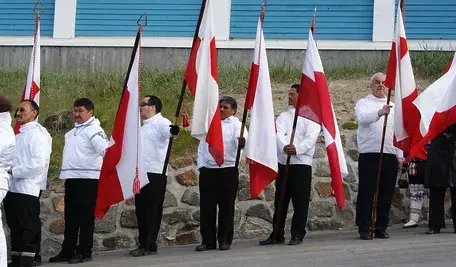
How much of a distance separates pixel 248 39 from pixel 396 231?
5787mm

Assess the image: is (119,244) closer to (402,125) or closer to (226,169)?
(226,169)

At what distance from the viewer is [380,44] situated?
17.2m

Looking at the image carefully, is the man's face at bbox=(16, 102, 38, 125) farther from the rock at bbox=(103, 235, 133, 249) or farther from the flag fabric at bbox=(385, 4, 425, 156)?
the flag fabric at bbox=(385, 4, 425, 156)

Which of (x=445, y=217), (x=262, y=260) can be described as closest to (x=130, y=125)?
(x=262, y=260)

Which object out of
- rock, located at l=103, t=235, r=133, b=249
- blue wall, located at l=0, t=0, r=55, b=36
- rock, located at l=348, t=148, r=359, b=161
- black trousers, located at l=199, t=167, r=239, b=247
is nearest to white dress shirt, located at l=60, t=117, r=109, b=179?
black trousers, located at l=199, t=167, r=239, b=247

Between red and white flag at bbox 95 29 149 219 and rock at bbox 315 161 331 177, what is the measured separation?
115 inches

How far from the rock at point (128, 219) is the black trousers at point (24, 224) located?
1.74 metres

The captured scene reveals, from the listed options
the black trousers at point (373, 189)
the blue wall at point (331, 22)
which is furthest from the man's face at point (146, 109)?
the blue wall at point (331, 22)

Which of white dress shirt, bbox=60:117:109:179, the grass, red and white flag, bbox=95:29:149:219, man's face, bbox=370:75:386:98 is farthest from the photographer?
the grass

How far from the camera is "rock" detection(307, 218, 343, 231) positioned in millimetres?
12906

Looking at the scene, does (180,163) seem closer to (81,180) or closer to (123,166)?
(81,180)

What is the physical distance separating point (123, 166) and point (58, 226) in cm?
186

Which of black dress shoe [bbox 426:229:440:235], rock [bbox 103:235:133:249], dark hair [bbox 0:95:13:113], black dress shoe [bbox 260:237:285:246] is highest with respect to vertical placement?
dark hair [bbox 0:95:13:113]

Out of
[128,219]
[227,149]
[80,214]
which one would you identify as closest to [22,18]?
[128,219]
